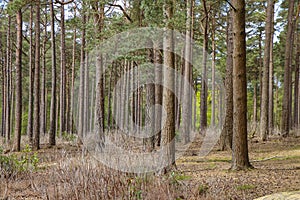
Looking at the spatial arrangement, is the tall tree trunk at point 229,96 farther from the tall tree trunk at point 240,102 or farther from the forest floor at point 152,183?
the tall tree trunk at point 240,102

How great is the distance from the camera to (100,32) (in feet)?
39.8

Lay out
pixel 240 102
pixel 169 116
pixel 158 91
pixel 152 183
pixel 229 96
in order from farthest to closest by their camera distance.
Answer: pixel 158 91 → pixel 229 96 → pixel 169 116 → pixel 240 102 → pixel 152 183

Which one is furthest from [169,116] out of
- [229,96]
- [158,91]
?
[158,91]

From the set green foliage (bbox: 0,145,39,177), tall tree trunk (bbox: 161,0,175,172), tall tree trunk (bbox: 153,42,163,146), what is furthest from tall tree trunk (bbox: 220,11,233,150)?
green foliage (bbox: 0,145,39,177)

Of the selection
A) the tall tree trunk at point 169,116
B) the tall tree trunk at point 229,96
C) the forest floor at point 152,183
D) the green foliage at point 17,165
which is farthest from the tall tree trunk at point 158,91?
the green foliage at point 17,165

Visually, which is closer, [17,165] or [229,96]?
[17,165]

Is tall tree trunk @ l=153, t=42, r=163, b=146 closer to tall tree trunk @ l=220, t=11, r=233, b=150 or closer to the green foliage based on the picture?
tall tree trunk @ l=220, t=11, r=233, b=150

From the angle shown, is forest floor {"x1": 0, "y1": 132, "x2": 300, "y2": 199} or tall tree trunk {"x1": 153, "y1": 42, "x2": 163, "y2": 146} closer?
forest floor {"x1": 0, "y1": 132, "x2": 300, "y2": 199}

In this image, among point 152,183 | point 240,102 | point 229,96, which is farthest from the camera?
point 229,96

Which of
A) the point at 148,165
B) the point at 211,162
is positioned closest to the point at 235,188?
the point at 148,165

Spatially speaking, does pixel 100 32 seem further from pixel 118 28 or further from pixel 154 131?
pixel 154 131

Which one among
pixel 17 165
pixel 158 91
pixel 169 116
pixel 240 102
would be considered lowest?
pixel 17 165

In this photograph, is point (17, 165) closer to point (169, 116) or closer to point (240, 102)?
point (169, 116)

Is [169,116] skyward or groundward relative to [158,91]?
groundward
